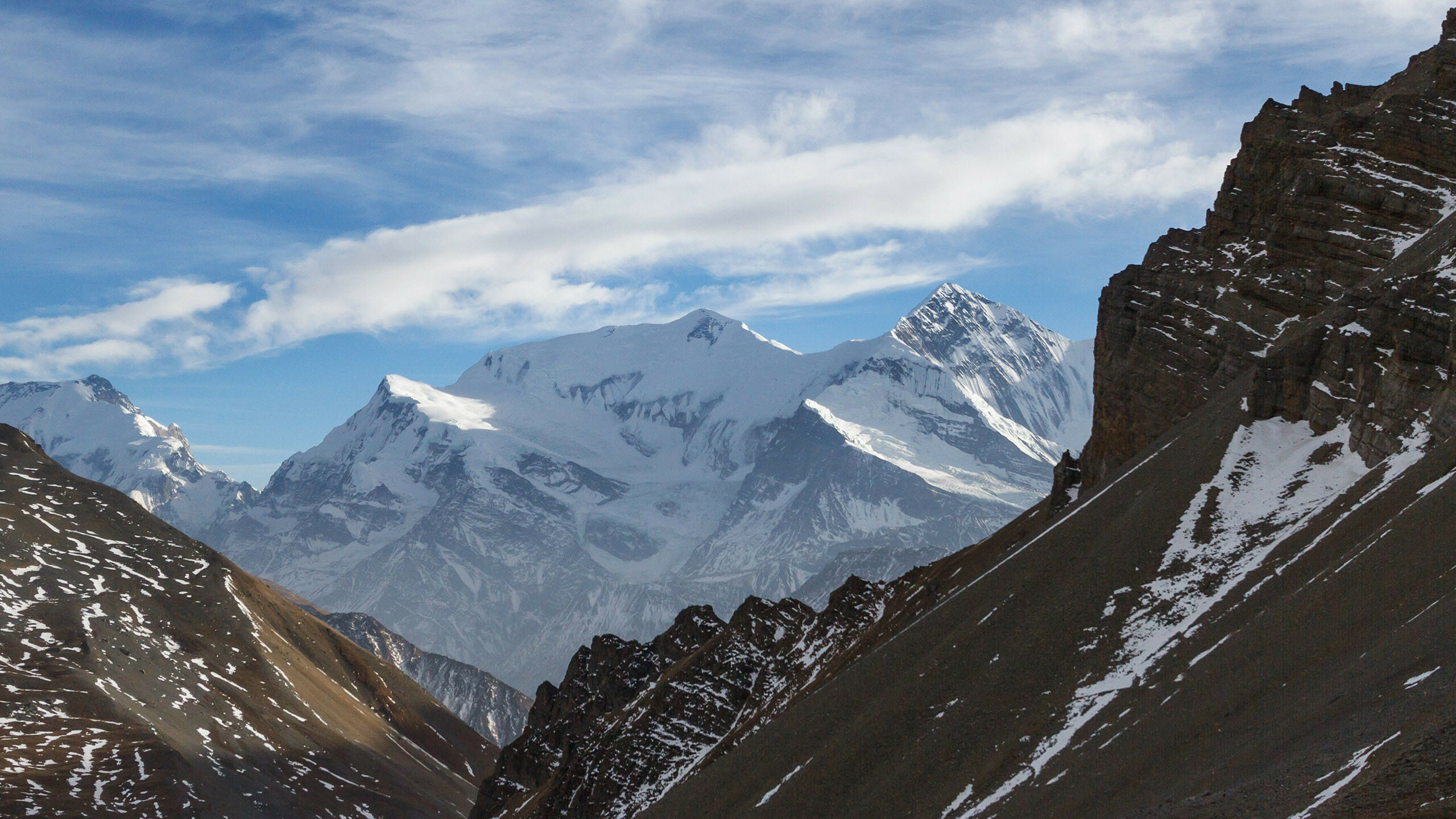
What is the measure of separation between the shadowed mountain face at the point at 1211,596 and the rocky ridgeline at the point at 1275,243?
326mm

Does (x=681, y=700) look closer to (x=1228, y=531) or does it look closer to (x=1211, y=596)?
(x=1228, y=531)

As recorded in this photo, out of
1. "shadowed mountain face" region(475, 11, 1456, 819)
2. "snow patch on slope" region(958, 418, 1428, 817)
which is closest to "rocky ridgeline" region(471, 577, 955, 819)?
"shadowed mountain face" region(475, 11, 1456, 819)

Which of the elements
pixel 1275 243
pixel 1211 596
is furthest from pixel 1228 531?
pixel 1275 243

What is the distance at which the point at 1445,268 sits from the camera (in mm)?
78625

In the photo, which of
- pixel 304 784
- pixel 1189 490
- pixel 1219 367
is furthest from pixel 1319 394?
pixel 304 784

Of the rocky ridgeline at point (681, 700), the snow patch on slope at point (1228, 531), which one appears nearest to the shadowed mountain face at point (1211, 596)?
the snow patch on slope at point (1228, 531)

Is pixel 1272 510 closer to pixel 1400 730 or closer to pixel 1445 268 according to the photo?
pixel 1445 268

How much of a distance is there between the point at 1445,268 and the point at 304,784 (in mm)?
161362

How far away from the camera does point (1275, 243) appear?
108 meters

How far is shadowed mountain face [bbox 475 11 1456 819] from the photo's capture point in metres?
48.2

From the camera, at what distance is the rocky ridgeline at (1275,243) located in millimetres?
101938

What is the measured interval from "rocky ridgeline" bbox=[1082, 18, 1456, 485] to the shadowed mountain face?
326mm

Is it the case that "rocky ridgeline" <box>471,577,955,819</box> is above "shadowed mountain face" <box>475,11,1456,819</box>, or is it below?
below

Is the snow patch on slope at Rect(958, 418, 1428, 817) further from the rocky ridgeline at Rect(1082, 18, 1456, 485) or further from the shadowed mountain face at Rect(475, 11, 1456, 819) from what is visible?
the rocky ridgeline at Rect(1082, 18, 1456, 485)
